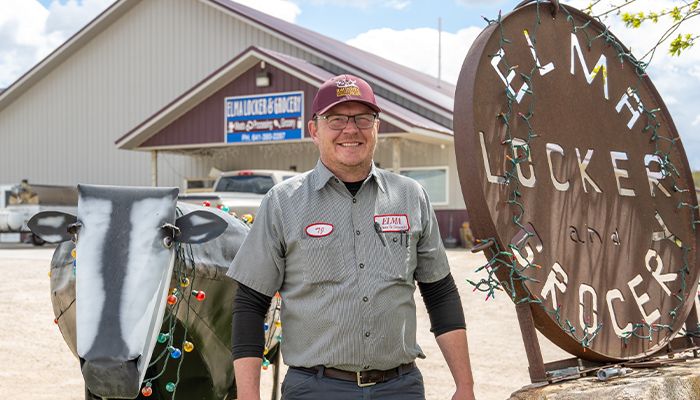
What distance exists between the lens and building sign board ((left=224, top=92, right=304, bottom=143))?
64.8 feet

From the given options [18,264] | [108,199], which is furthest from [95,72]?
[108,199]

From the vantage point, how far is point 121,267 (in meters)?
3.22

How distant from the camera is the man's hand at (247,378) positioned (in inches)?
103

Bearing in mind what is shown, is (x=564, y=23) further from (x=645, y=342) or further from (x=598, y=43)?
(x=645, y=342)

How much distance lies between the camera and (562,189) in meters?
3.30

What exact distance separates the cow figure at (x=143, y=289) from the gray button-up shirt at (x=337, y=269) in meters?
0.61

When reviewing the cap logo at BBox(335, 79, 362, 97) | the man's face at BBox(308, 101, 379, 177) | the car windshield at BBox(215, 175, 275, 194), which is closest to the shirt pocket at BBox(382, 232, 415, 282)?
the man's face at BBox(308, 101, 379, 177)

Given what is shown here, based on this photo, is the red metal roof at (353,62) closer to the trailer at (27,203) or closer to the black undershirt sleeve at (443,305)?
the trailer at (27,203)

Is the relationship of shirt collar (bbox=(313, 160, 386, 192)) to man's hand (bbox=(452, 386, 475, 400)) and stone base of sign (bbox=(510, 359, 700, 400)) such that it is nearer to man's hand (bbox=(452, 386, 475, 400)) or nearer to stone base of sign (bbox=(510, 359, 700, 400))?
man's hand (bbox=(452, 386, 475, 400))

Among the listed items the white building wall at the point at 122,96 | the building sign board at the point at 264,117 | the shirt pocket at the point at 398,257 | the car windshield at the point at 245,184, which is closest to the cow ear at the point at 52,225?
the shirt pocket at the point at 398,257

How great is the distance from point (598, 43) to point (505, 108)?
2.75ft

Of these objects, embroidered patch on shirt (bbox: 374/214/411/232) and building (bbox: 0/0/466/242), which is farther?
building (bbox: 0/0/466/242)

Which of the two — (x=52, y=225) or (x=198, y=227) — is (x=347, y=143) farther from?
(x=52, y=225)

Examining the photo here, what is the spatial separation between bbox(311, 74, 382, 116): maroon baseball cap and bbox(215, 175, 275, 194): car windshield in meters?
12.0
